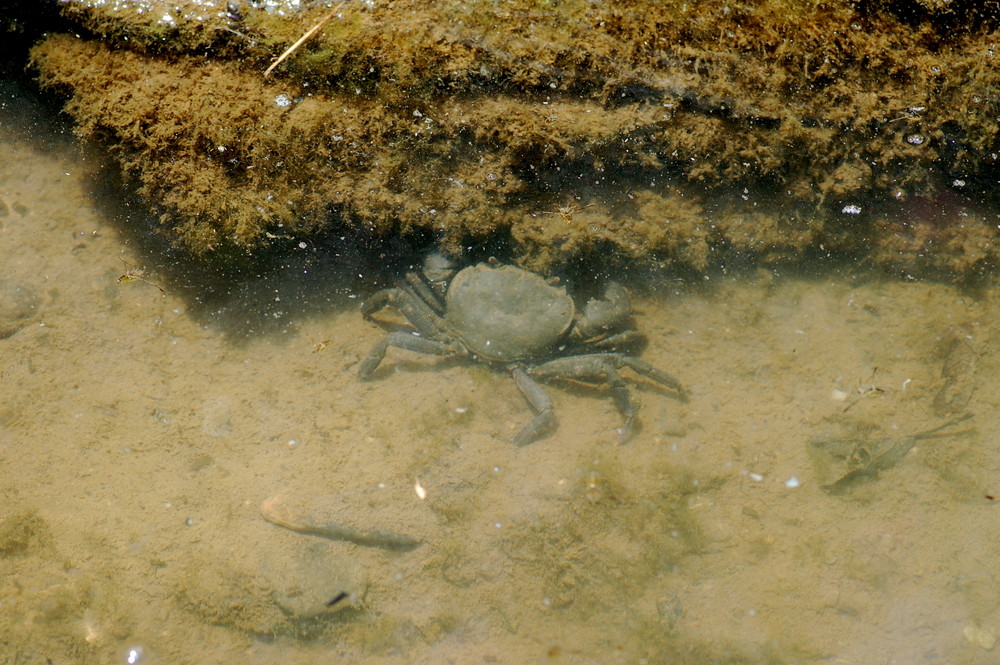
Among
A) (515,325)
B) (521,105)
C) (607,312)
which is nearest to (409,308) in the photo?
(515,325)

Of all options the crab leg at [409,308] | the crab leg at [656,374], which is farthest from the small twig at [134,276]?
the crab leg at [656,374]

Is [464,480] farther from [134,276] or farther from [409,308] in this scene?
[134,276]

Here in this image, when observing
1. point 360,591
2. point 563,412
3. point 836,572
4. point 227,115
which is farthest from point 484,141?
point 836,572

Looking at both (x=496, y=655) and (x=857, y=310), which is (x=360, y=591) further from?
(x=857, y=310)

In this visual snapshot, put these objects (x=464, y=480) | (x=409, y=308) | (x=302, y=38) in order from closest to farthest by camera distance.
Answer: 1. (x=302, y=38)
2. (x=464, y=480)
3. (x=409, y=308)

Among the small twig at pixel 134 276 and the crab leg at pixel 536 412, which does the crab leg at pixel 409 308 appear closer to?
the crab leg at pixel 536 412

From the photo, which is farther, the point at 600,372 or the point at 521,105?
the point at 600,372

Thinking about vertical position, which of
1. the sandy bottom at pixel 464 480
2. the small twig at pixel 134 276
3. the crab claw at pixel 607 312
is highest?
the crab claw at pixel 607 312
